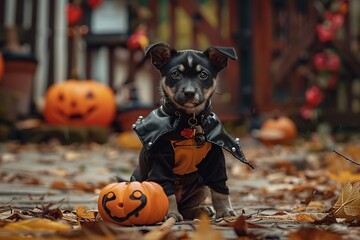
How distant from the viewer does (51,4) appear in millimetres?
8547

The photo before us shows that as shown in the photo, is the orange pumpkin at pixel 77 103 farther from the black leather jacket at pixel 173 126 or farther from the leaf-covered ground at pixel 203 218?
the black leather jacket at pixel 173 126

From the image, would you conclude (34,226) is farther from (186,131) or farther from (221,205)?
(221,205)

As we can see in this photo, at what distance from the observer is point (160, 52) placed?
2457 millimetres

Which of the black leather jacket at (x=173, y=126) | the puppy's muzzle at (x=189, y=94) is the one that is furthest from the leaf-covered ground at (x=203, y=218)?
→ the puppy's muzzle at (x=189, y=94)

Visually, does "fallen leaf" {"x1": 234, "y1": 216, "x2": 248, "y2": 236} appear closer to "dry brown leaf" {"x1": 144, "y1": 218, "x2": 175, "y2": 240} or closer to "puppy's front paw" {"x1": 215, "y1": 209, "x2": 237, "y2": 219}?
"dry brown leaf" {"x1": 144, "y1": 218, "x2": 175, "y2": 240}

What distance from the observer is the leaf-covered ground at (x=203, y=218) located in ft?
5.82

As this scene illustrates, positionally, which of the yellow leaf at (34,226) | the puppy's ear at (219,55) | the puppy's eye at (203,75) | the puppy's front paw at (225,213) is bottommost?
the puppy's front paw at (225,213)

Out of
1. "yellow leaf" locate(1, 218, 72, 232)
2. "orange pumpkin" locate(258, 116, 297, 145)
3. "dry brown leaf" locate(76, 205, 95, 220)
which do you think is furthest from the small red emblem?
"orange pumpkin" locate(258, 116, 297, 145)

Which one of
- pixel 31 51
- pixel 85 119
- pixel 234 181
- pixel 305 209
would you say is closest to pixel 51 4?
pixel 31 51

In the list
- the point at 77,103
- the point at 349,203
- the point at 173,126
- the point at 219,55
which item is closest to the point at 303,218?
the point at 349,203

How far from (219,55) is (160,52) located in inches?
8.6

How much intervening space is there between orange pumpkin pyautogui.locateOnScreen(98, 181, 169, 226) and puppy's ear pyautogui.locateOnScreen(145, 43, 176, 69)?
→ 1.64 ft

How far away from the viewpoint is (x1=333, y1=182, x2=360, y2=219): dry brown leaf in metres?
2.20

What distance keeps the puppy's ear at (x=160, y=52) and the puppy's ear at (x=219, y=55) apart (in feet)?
0.44
